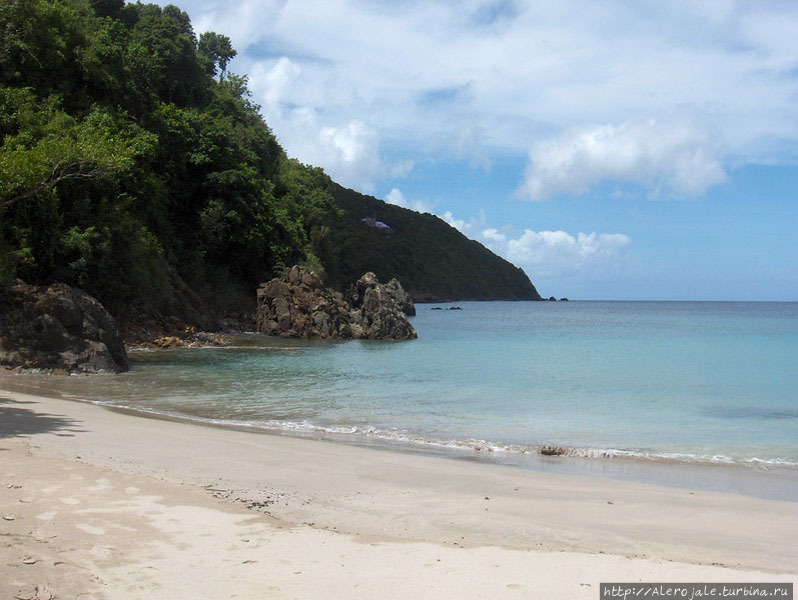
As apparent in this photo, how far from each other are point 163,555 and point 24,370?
15.1m

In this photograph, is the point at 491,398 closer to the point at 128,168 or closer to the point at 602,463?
the point at 602,463

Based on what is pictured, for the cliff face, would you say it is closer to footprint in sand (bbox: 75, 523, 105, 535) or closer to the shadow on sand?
the shadow on sand

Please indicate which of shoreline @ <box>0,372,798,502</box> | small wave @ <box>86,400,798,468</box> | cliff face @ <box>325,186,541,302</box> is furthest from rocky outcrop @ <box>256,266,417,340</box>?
cliff face @ <box>325,186,541,302</box>

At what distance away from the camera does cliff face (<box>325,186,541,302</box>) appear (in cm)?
10338

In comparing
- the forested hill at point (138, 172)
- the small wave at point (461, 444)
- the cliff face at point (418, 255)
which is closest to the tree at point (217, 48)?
the forested hill at point (138, 172)

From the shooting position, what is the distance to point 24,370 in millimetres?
17484

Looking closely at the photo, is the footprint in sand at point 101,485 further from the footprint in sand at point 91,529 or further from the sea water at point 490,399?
the sea water at point 490,399

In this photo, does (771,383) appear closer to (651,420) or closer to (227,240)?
(651,420)

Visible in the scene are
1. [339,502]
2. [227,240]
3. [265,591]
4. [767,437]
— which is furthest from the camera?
[227,240]

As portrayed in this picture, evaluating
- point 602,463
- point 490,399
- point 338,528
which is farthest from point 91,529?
point 490,399

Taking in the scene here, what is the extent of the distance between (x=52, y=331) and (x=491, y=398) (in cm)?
1169

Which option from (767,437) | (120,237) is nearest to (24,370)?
(120,237)

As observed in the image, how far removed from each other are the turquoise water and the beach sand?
3.02m

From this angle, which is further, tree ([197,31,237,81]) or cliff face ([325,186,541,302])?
cliff face ([325,186,541,302])
